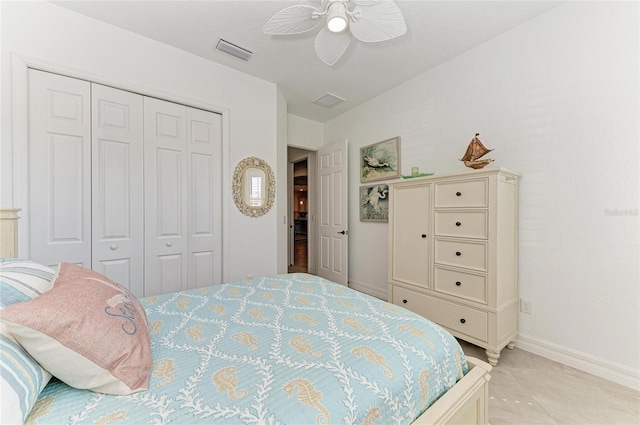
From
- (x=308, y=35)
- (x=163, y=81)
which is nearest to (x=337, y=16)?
(x=308, y=35)

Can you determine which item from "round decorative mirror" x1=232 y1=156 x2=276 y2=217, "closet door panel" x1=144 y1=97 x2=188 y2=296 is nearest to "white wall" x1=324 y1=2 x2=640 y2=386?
"round decorative mirror" x1=232 y1=156 x2=276 y2=217

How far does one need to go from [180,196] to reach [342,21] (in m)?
2.11

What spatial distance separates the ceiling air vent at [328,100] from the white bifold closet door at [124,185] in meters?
1.39

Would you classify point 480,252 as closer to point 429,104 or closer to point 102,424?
point 429,104

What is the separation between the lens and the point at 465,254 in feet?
7.16

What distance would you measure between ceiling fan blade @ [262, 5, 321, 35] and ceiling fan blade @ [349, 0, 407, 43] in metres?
0.28

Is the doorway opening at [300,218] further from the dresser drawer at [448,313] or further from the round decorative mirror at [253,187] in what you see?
the dresser drawer at [448,313]

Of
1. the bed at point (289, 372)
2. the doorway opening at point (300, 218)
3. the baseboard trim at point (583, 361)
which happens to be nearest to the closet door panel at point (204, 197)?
the bed at point (289, 372)

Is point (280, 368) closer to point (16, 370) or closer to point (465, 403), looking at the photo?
point (16, 370)

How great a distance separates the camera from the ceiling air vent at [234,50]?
2527mm

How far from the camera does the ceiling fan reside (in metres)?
1.61

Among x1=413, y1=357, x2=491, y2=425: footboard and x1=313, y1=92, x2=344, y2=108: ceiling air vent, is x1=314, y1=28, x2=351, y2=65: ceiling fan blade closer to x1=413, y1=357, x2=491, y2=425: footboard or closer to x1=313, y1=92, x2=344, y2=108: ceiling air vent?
x1=313, y1=92, x2=344, y2=108: ceiling air vent

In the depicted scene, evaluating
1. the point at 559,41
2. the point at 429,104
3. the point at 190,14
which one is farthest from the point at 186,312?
the point at 559,41

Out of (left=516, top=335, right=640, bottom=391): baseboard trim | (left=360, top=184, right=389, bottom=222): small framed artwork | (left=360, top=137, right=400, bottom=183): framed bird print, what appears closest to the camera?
(left=516, top=335, right=640, bottom=391): baseboard trim
